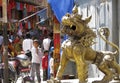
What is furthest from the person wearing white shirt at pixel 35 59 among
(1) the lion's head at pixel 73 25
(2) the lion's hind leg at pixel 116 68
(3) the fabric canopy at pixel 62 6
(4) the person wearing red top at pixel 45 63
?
(1) the lion's head at pixel 73 25

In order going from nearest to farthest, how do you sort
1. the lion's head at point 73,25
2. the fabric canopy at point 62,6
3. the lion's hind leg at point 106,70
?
1. the lion's head at point 73,25
2. the lion's hind leg at point 106,70
3. the fabric canopy at point 62,6

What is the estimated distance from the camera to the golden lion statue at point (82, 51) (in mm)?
3178

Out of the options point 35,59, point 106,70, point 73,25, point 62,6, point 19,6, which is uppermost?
point 19,6

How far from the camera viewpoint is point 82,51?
3266 millimetres

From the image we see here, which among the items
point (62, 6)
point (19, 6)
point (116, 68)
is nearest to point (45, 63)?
point (62, 6)

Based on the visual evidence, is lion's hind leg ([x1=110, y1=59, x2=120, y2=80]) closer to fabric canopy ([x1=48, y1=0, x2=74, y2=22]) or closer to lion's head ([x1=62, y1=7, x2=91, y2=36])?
lion's head ([x1=62, y1=7, x2=91, y2=36])

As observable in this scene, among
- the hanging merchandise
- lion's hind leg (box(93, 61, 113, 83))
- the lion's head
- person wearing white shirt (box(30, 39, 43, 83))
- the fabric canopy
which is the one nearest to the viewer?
the lion's head

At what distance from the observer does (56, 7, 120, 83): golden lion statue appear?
3.18 metres

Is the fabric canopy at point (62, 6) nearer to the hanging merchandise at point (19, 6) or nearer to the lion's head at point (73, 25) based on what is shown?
the lion's head at point (73, 25)

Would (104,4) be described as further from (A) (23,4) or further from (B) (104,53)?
(A) (23,4)

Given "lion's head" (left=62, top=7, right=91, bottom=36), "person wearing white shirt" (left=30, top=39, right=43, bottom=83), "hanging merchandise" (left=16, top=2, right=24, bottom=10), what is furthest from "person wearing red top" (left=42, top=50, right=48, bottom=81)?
"hanging merchandise" (left=16, top=2, right=24, bottom=10)

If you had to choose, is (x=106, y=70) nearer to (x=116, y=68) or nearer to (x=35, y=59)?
(x=116, y=68)

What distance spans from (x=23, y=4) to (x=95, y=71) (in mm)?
15744

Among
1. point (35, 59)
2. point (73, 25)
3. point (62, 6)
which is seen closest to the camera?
point (73, 25)
